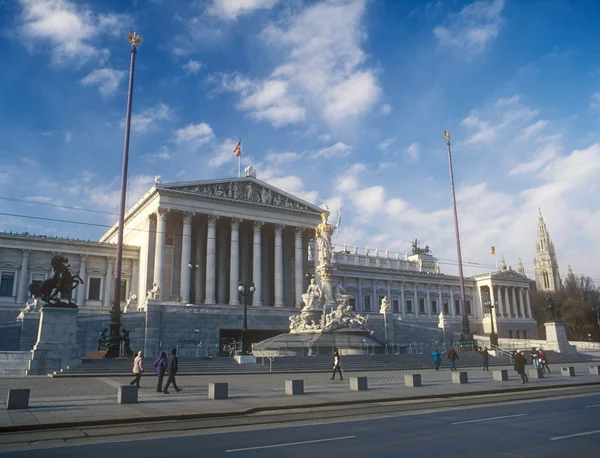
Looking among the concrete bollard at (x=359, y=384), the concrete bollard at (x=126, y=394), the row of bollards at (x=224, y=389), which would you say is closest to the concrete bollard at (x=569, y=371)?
the row of bollards at (x=224, y=389)

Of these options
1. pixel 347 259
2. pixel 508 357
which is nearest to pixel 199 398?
pixel 508 357

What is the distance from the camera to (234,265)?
6334cm

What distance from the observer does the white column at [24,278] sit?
59.8 meters

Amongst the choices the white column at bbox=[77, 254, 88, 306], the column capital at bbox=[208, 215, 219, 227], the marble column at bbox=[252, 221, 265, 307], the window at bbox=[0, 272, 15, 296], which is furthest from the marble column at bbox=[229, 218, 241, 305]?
the window at bbox=[0, 272, 15, 296]

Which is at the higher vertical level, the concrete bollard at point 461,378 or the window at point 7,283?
the window at point 7,283

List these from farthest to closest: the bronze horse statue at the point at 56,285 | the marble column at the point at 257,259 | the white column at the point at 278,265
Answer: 1. the white column at the point at 278,265
2. the marble column at the point at 257,259
3. the bronze horse statue at the point at 56,285

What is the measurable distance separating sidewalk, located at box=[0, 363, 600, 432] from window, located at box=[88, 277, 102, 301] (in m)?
40.0

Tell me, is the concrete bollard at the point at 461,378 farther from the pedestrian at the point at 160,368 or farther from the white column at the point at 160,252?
the white column at the point at 160,252

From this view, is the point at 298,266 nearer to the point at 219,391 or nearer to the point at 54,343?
the point at 54,343

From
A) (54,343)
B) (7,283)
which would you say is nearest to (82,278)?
(7,283)

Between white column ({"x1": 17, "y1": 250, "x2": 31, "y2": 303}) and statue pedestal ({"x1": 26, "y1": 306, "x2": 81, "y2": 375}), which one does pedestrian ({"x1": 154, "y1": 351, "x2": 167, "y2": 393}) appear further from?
white column ({"x1": 17, "y1": 250, "x2": 31, "y2": 303})

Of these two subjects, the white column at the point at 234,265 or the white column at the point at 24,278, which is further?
the white column at the point at 234,265

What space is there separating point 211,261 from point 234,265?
3.03 meters

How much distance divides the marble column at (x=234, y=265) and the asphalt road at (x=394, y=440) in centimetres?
4853
